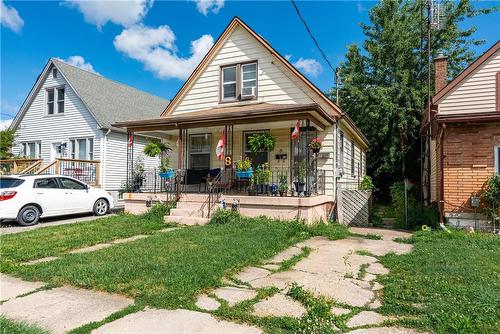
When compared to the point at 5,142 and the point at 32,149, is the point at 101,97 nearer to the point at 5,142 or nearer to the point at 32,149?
the point at 32,149

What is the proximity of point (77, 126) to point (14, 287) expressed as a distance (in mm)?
16022

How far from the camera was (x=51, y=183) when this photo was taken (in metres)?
11.0

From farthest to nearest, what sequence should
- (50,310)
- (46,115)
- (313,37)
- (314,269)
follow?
1. (46,115)
2. (313,37)
3. (314,269)
4. (50,310)

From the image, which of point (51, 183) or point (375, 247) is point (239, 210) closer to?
point (375, 247)

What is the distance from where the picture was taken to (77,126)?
18.6m

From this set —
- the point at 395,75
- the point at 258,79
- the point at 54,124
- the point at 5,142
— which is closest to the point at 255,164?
the point at 258,79

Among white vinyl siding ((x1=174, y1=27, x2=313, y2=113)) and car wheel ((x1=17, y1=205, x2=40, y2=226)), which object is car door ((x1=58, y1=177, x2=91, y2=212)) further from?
white vinyl siding ((x1=174, y1=27, x2=313, y2=113))

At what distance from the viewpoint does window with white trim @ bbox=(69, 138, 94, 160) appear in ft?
60.0

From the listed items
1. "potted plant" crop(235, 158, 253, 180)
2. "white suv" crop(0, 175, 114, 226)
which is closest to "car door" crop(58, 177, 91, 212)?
"white suv" crop(0, 175, 114, 226)

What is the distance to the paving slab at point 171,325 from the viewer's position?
10.2 feet

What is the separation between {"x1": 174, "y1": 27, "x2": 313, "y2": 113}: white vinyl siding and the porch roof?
2.31 feet

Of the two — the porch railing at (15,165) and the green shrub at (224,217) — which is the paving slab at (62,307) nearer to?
the green shrub at (224,217)

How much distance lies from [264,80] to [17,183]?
29.5ft

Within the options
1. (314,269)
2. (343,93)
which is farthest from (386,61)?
(314,269)
